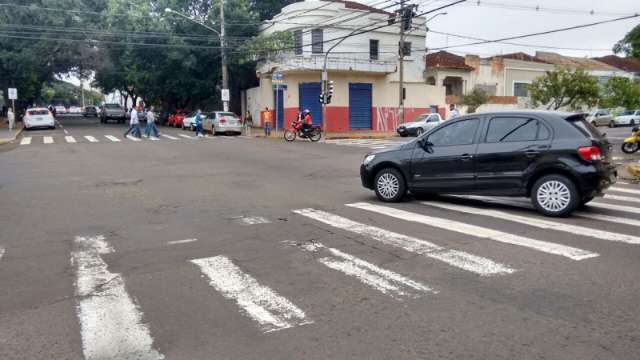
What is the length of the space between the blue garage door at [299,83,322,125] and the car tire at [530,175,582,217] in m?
30.1

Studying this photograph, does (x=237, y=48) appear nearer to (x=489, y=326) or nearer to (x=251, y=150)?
(x=251, y=150)

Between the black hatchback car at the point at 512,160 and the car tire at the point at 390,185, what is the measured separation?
0.02 meters

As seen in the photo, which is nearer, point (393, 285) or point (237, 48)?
point (393, 285)

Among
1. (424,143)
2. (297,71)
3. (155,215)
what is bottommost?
(155,215)

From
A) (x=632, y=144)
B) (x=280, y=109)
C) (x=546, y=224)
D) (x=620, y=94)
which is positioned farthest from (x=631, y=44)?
(x=620, y=94)

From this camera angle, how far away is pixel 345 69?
122 ft

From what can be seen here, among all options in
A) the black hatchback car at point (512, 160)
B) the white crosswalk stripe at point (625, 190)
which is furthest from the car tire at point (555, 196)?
the white crosswalk stripe at point (625, 190)

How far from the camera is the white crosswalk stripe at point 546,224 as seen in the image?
23.6 feet

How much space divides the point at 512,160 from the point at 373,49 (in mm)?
32271

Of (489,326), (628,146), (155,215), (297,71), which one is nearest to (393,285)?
(489,326)

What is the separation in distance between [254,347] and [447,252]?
10.4ft

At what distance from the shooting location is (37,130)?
37.4 m

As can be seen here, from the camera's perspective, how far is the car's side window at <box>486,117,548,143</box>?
8.85 metres

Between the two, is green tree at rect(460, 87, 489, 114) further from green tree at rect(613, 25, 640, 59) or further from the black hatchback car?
the black hatchback car
